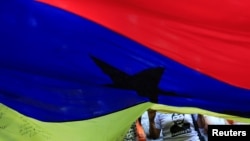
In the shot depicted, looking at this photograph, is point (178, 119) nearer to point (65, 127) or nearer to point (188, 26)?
point (65, 127)

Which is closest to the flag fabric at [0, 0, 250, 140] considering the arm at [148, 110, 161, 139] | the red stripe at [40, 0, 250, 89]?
the red stripe at [40, 0, 250, 89]

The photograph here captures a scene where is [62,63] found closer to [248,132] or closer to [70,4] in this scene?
[70,4]

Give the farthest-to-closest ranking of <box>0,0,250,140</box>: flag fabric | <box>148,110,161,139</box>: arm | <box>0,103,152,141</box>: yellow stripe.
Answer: <box>148,110,161,139</box>: arm, <box>0,103,152,141</box>: yellow stripe, <box>0,0,250,140</box>: flag fabric

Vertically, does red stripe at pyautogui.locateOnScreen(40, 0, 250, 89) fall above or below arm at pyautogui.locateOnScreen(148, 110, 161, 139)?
above

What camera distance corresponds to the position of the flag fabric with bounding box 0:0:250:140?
3.89 ft

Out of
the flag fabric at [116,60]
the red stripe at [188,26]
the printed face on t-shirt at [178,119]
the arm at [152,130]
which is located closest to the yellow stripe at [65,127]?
the flag fabric at [116,60]

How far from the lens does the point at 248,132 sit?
7.55 feet

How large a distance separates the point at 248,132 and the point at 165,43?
1250 mm

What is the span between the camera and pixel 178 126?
247cm

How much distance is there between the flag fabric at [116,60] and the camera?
118cm

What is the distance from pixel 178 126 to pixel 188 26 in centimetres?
132

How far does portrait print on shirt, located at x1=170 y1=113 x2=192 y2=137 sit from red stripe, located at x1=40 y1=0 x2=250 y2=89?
116 centimetres

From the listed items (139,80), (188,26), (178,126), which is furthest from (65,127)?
(178,126)

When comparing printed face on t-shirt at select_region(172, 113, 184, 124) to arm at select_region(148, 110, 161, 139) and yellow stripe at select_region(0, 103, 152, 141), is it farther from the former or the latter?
yellow stripe at select_region(0, 103, 152, 141)
